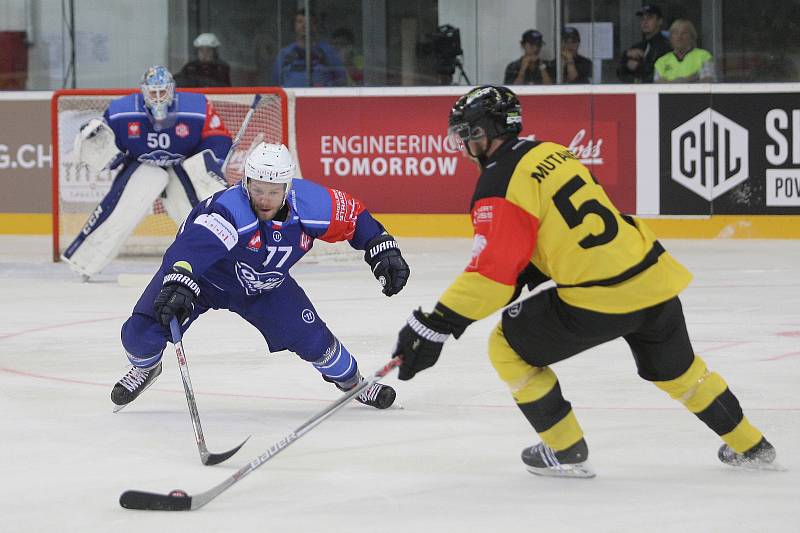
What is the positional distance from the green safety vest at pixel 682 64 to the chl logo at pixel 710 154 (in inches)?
13.0

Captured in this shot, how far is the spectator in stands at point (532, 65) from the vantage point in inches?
400

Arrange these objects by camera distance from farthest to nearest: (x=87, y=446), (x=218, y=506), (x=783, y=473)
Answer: (x=87, y=446), (x=783, y=473), (x=218, y=506)

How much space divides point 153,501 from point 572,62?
7443mm

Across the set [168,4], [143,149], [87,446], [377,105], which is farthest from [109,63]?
[87,446]

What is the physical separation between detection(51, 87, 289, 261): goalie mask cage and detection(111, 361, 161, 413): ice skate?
4930mm

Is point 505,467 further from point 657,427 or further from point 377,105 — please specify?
point 377,105

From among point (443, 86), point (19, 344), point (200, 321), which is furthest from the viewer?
point (443, 86)

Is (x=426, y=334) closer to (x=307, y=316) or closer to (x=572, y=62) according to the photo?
(x=307, y=316)

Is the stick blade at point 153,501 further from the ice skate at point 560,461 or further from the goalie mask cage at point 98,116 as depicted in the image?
the goalie mask cage at point 98,116

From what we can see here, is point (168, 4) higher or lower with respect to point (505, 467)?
higher

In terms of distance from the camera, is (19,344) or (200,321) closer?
(19,344)

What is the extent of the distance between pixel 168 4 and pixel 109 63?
2.10 feet

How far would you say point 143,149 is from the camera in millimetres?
8070

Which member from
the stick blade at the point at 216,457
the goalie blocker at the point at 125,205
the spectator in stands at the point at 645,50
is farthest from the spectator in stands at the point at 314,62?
the stick blade at the point at 216,457
